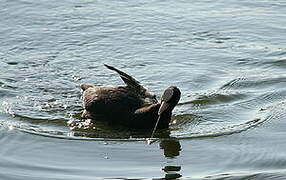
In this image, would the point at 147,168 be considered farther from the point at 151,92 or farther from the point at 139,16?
the point at 139,16

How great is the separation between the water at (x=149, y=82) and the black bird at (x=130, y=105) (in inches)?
5.9

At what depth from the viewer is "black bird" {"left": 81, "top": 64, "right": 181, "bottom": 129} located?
353 inches

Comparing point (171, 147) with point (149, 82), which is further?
point (149, 82)

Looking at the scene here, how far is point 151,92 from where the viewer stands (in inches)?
413

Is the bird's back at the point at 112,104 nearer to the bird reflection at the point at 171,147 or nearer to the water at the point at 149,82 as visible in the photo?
the water at the point at 149,82

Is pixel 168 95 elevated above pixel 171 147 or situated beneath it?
elevated above

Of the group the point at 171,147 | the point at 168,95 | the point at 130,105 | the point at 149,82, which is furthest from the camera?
the point at 149,82

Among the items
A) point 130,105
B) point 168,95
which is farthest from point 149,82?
point 168,95

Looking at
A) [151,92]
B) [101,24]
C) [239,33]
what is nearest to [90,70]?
[151,92]

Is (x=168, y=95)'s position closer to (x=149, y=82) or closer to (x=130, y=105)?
(x=130, y=105)

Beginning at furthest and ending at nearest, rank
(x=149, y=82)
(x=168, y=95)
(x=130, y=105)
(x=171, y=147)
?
(x=149, y=82), (x=130, y=105), (x=168, y=95), (x=171, y=147)

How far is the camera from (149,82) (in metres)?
11.0

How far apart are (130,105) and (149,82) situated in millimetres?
1652

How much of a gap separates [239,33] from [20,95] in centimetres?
456
